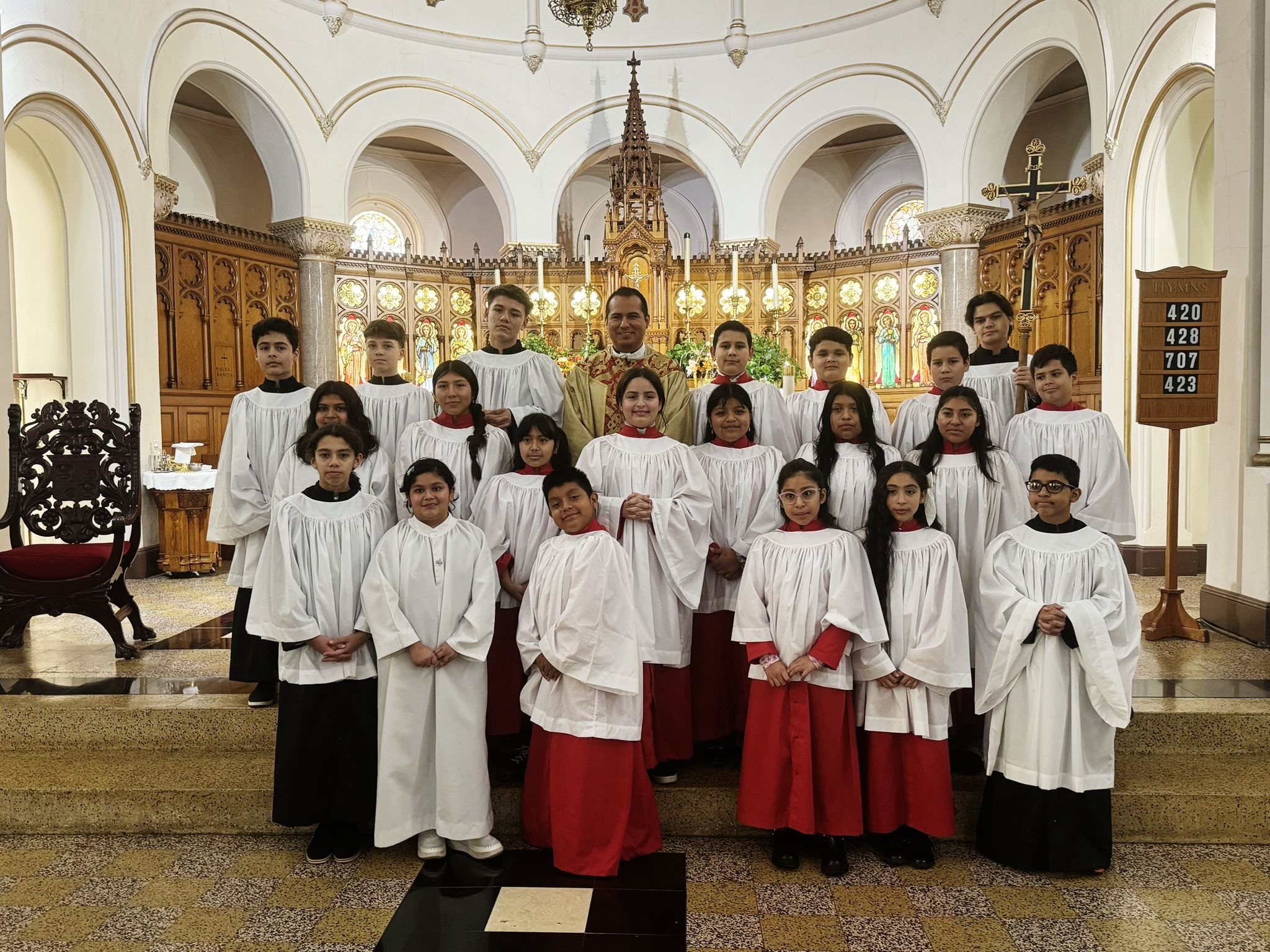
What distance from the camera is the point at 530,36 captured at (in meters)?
12.8

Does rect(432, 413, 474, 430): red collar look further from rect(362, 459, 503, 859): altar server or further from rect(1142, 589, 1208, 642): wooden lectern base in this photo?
rect(1142, 589, 1208, 642): wooden lectern base

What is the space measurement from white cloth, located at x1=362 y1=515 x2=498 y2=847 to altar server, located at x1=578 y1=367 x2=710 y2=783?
681 millimetres

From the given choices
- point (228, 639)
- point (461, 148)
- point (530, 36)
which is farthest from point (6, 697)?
point (530, 36)

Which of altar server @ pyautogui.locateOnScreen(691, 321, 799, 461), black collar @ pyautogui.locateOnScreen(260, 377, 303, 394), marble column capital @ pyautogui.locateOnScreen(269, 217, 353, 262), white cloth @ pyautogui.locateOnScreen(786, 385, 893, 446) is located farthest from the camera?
marble column capital @ pyautogui.locateOnScreen(269, 217, 353, 262)

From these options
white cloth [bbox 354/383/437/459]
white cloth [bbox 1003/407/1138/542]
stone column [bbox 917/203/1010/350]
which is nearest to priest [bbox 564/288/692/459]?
white cloth [bbox 354/383/437/459]

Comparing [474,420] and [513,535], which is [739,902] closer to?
[513,535]

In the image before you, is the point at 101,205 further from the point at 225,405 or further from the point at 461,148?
the point at 461,148

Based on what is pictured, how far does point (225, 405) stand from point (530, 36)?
674 cm

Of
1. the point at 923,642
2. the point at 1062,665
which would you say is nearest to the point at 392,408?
the point at 923,642

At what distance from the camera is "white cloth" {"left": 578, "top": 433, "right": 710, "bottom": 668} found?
3.83m

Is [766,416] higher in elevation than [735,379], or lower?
lower

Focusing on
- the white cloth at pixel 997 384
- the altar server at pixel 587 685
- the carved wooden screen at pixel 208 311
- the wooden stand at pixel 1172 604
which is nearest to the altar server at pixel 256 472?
the altar server at pixel 587 685

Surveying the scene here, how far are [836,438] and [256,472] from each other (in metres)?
2.85

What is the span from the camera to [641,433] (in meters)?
4.04
